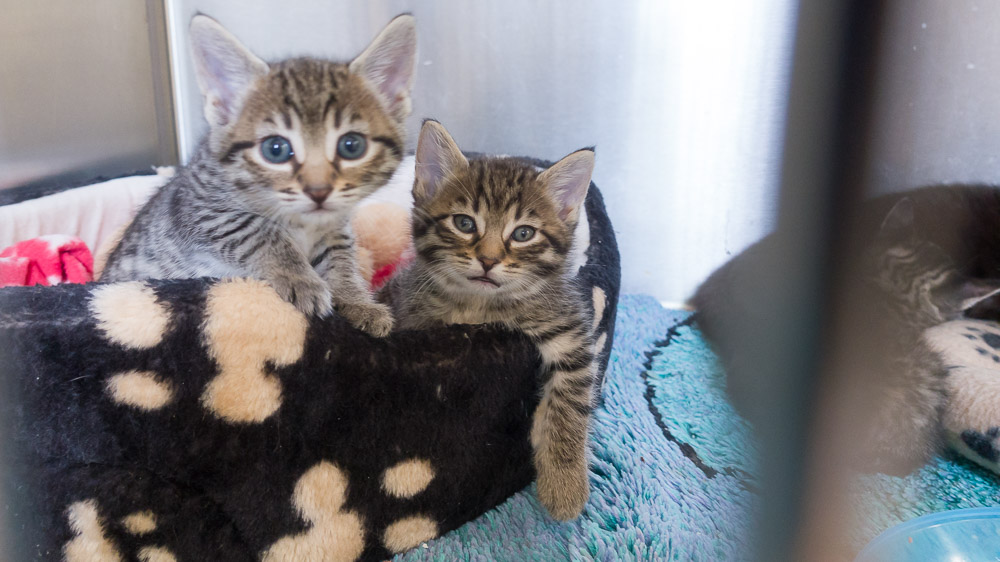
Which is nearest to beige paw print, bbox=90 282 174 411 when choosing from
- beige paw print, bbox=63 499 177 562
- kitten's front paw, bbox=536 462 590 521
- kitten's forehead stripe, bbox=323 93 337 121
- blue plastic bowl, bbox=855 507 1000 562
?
beige paw print, bbox=63 499 177 562

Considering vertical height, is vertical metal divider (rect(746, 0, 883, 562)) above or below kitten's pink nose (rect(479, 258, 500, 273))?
above

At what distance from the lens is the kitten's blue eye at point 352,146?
3.03ft

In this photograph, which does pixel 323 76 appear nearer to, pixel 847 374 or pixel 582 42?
pixel 582 42

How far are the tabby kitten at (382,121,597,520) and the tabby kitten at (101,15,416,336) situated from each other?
110 mm

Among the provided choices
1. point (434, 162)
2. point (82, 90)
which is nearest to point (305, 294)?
point (434, 162)

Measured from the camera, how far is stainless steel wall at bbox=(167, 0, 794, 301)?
132 centimetres

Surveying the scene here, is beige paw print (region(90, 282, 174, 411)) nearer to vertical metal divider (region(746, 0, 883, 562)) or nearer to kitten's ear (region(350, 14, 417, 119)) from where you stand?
kitten's ear (region(350, 14, 417, 119))

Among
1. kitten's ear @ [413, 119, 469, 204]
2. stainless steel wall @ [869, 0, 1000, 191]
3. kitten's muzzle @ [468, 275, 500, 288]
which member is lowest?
kitten's muzzle @ [468, 275, 500, 288]

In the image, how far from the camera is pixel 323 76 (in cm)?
96

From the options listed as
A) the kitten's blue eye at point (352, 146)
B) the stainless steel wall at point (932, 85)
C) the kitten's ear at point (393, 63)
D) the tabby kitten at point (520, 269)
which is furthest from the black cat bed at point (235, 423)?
the stainless steel wall at point (932, 85)

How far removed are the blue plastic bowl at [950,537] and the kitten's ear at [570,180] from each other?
713 millimetres

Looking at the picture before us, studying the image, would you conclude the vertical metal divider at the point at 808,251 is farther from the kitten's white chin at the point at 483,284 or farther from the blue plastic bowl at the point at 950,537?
the kitten's white chin at the point at 483,284

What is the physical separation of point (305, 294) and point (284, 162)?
0.70 ft

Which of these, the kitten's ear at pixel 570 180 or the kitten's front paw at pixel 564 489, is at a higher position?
the kitten's ear at pixel 570 180
